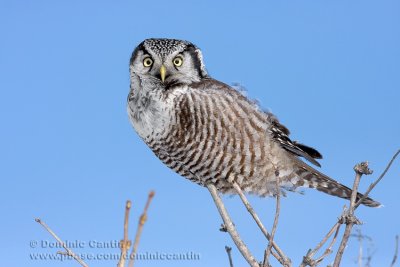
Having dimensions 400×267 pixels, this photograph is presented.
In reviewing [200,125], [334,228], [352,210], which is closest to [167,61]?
[200,125]

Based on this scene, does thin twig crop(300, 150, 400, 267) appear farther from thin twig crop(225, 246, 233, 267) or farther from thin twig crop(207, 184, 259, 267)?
thin twig crop(225, 246, 233, 267)

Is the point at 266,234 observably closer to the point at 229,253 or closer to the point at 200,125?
the point at 229,253

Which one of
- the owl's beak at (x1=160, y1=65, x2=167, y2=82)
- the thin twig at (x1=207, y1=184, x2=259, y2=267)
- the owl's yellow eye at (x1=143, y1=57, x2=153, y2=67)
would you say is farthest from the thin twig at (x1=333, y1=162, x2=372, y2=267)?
the owl's yellow eye at (x1=143, y1=57, x2=153, y2=67)

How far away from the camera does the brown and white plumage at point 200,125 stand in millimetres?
7156

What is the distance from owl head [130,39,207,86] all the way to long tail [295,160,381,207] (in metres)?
1.97

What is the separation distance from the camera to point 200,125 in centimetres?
709

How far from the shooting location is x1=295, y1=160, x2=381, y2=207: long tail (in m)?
8.12

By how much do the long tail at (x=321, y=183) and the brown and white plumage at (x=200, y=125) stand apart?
0.25 m

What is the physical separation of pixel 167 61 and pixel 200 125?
3.20ft

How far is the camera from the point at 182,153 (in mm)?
7332

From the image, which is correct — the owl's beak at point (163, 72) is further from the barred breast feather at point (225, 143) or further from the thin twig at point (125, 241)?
the thin twig at point (125, 241)

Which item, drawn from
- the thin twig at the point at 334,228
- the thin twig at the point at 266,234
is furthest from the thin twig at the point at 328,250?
the thin twig at the point at 266,234

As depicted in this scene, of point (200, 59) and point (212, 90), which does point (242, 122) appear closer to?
point (212, 90)

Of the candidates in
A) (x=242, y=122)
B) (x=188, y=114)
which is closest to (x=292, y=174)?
(x=242, y=122)
